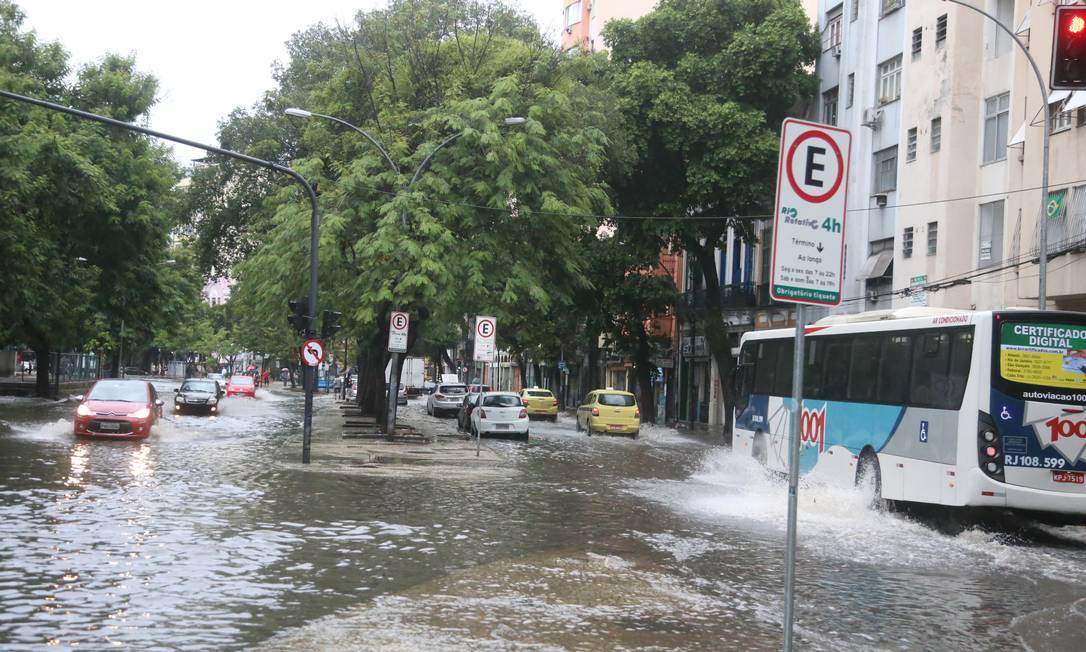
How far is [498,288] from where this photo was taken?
101 feet

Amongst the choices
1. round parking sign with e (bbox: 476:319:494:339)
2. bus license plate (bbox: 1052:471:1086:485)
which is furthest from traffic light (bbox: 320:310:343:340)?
bus license plate (bbox: 1052:471:1086:485)

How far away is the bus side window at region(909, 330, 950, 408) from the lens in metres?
15.8

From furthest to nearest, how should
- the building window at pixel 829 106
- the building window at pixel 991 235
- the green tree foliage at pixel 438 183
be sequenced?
the building window at pixel 829 106 < the building window at pixel 991 235 < the green tree foliage at pixel 438 183

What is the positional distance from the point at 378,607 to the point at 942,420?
9.12 meters

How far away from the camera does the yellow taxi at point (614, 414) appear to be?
4175 cm

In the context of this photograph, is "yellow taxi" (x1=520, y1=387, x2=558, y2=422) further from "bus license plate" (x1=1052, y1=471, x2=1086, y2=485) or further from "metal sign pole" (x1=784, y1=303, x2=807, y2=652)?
"metal sign pole" (x1=784, y1=303, x2=807, y2=652)

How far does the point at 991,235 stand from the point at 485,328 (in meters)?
14.8

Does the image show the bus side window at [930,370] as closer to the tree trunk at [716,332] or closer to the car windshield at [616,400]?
the car windshield at [616,400]

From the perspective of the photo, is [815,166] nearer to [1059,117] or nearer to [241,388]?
[1059,117]

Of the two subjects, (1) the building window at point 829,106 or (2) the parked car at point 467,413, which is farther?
(1) the building window at point 829,106

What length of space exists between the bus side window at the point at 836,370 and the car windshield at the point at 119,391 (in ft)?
57.3

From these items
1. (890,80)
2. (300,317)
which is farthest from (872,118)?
(300,317)

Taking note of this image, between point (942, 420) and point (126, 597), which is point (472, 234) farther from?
point (126, 597)

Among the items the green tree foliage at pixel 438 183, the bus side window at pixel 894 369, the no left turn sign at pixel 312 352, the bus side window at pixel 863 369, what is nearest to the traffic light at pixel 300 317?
the no left turn sign at pixel 312 352
